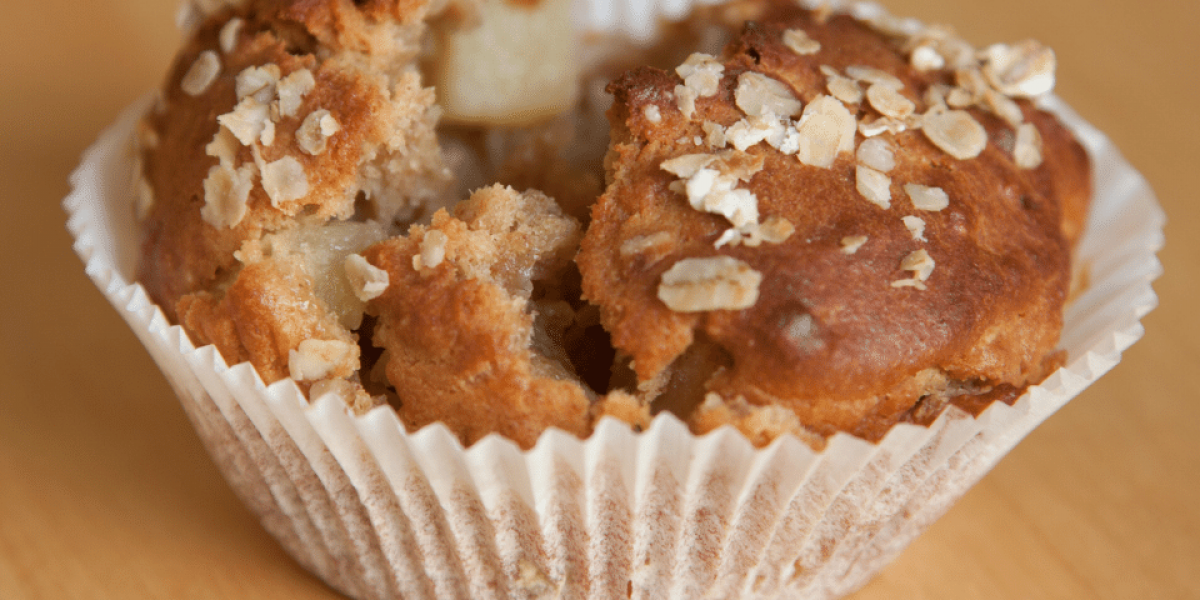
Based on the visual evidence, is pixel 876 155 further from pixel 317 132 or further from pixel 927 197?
pixel 317 132

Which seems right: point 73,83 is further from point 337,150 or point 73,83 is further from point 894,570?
point 894,570

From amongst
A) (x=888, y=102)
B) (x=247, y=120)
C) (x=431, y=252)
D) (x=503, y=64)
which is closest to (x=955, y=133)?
(x=888, y=102)

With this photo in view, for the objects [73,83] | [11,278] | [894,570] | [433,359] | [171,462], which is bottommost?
[894,570]

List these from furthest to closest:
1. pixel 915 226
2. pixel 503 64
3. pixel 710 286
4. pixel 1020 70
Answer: pixel 1020 70 → pixel 503 64 → pixel 915 226 → pixel 710 286

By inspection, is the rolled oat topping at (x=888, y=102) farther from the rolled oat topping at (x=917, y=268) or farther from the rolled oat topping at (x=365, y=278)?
the rolled oat topping at (x=365, y=278)

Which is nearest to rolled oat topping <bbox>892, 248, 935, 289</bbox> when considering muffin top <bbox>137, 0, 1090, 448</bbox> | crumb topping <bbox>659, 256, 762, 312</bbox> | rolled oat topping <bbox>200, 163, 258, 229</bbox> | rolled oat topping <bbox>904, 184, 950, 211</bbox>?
muffin top <bbox>137, 0, 1090, 448</bbox>

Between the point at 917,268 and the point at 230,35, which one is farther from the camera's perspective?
the point at 230,35

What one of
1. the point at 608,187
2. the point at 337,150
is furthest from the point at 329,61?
the point at 608,187
